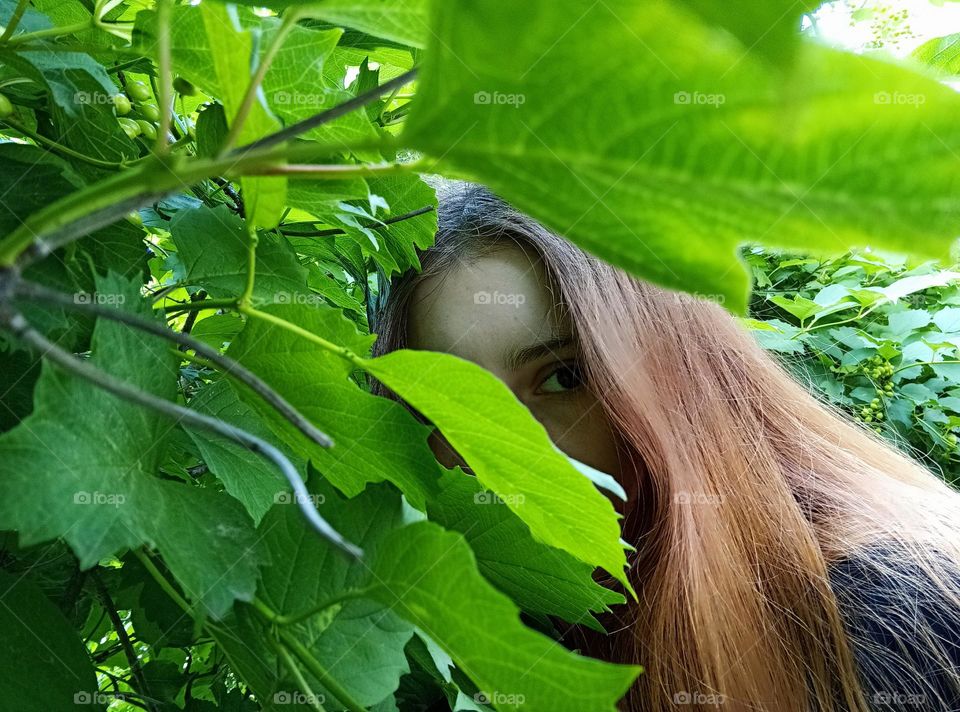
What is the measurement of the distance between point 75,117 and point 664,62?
39 centimetres

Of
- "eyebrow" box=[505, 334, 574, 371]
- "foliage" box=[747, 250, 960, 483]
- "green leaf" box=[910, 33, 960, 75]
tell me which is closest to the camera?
"green leaf" box=[910, 33, 960, 75]

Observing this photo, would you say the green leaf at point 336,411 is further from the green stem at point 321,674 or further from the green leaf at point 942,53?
the green leaf at point 942,53

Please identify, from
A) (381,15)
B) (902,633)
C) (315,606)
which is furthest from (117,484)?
(902,633)

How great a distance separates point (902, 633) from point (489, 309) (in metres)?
0.67

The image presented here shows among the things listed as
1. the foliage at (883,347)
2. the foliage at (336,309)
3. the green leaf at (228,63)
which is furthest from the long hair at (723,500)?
the green leaf at (228,63)

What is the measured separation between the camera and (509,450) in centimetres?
33

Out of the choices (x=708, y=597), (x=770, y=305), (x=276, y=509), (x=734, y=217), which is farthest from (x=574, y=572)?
(x=770, y=305)

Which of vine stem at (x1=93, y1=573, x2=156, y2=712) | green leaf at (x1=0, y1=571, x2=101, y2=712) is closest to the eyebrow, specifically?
vine stem at (x1=93, y1=573, x2=156, y2=712)

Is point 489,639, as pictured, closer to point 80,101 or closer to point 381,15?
point 381,15

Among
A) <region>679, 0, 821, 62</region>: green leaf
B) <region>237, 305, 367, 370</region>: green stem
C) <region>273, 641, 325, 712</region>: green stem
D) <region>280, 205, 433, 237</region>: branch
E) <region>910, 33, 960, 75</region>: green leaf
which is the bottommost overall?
<region>273, 641, 325, 712</region>: green stem

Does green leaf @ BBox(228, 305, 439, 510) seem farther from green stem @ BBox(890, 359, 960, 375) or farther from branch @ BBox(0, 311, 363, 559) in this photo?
green stem @ BBox(890, 359, 960, 375)

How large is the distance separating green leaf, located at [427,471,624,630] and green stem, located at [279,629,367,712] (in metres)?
0.16

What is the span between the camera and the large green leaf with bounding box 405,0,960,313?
166 millimetres

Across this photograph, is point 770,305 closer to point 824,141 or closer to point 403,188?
point 403,188
